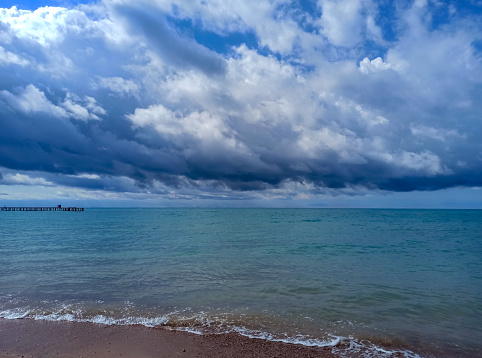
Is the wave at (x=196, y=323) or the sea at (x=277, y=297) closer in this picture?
the wave at (x=196, y=323)

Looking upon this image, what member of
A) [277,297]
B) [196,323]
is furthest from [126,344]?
[277,297]

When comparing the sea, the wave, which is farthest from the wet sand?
the sea

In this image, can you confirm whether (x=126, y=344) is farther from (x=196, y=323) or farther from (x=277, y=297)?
(x=277, y=297)

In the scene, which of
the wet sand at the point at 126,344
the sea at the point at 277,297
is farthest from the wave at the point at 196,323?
the wet sand at the point at 126,344

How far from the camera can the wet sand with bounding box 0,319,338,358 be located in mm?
8219

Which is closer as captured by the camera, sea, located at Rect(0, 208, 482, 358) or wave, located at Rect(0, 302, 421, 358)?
wave, located at Rect(0, 302, 421, 358)

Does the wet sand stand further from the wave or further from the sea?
the sea

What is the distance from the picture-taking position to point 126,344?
876 centimetres

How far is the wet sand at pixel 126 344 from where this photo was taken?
27.0ft

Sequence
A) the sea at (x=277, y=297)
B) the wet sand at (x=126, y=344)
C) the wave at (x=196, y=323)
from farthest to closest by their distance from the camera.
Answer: the sea at (x=277, y=297) < the wave at (x=196, y=323) < the wet sand at (x=126, y=344)

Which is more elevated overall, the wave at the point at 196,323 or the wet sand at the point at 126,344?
the wet sand at the point at 126,344

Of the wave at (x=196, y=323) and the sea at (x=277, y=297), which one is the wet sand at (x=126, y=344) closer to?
the wave at (x=196, y=323)

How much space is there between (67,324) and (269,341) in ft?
23.2

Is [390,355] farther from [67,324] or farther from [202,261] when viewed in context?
[202,261]
